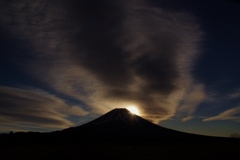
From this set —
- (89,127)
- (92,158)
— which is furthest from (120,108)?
(92,158)

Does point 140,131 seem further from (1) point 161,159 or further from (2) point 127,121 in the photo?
(1) point 161,159

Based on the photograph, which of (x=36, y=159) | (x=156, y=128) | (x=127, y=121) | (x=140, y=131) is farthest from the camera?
(x=127, y=121)

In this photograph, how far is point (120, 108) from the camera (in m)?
124

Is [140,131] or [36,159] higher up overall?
[140,131]

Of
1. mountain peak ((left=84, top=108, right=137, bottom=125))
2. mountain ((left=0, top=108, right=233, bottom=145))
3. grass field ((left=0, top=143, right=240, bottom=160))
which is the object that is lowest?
grass field ((left=0, top=143, right=240, bottom=160))

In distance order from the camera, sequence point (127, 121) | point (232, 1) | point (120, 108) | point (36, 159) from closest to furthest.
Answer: point (232, 1)
point (36, 159)
point (127, 121)
point (120, 108)

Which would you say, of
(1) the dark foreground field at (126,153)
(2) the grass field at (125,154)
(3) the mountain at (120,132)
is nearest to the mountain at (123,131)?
(3) the mountain at (120,132)

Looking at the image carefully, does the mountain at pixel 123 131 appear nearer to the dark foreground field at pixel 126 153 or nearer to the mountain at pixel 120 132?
the mountain at pixel 120 132

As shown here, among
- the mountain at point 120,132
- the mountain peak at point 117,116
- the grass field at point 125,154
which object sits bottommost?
the grass field at point 125,154

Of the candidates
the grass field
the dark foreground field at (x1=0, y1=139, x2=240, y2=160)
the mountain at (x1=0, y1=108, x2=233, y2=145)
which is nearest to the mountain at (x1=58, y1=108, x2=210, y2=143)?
the mountain at (x1=0, y1=108, x2=233, y2=145)

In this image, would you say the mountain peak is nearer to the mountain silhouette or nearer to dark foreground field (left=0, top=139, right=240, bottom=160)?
the mountain silhouette

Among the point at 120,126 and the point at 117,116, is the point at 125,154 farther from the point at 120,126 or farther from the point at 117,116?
the point at 117,116

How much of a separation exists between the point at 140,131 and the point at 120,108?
116 ft

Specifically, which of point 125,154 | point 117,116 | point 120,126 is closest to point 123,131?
point 120,126
